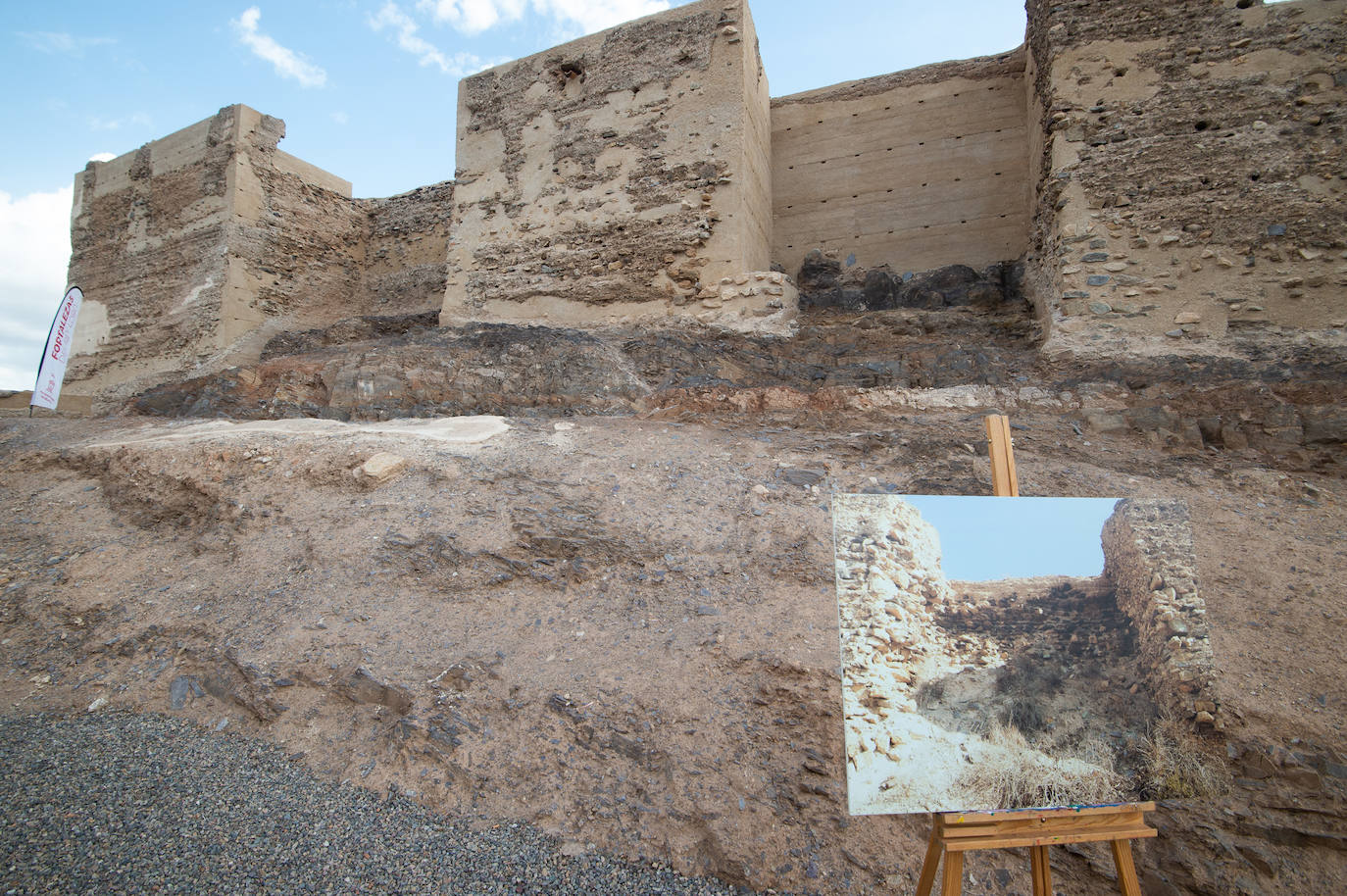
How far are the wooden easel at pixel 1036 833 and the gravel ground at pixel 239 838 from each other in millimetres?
782

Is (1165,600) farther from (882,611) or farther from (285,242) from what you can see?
(285,242)

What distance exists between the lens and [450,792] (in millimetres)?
2863

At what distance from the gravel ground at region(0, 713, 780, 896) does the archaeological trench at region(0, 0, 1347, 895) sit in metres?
0.14

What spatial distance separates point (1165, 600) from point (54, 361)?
10683 mm

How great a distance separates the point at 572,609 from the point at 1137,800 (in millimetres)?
2497

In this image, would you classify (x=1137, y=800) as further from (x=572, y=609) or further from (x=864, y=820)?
(x=572, y=609)

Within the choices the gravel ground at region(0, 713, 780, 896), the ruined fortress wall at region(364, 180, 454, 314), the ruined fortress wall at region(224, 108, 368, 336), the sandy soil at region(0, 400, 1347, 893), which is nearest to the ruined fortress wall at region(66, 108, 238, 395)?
the ruined fortress wall at region(224, 108, 368, 336)

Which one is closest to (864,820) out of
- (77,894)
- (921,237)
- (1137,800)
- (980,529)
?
(1137,800)

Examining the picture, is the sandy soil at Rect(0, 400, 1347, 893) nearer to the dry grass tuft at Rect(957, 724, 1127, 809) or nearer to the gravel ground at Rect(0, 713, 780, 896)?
the gravel ground at Rect(0, 713, 780, 896)

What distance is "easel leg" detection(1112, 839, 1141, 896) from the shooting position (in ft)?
7.10

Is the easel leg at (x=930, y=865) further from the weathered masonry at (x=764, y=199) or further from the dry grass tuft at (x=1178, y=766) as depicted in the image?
the weathered masonry at (x=764, y=199)

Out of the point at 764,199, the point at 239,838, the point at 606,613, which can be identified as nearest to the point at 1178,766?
the point at 606,613

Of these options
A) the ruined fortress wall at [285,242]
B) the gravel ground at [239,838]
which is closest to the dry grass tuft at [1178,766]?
the gravel ground at [239,838]

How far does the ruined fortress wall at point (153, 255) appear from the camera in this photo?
388 inches
